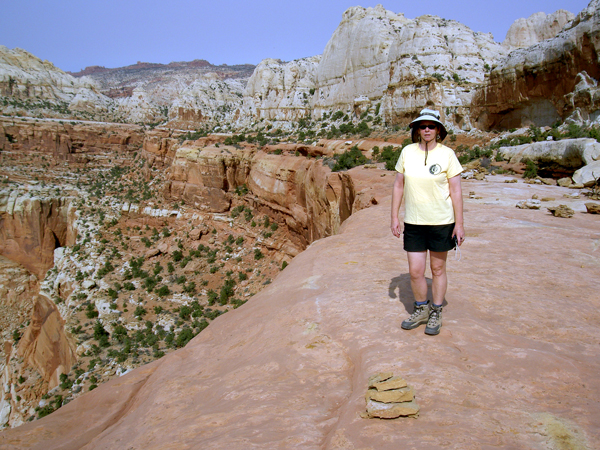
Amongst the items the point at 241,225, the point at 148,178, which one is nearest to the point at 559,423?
the point at 241,225

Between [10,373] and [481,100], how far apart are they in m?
34.6

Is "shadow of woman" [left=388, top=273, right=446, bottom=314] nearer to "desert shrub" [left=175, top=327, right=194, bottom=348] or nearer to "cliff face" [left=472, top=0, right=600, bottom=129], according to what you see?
"desert shrub" [left=175, top=327, right=194, bottom=348]

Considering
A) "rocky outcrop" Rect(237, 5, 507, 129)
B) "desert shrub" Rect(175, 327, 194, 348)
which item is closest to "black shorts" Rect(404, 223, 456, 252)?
"desert shrub" Rect(175, 327, 194, 348)

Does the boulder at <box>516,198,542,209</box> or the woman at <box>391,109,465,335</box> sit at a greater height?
the woman at <box>391,109,465,335</box>

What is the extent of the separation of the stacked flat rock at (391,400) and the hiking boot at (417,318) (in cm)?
110

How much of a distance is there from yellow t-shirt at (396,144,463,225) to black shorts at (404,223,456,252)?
6 centimetres

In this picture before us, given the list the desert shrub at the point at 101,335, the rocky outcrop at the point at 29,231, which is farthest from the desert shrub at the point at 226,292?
the rocky outcrop at the point at 29,231

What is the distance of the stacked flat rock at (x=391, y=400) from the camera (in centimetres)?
226

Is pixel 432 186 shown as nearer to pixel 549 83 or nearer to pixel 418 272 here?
pixel 418 272

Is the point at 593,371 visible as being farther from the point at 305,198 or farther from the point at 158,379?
the point at 305,198

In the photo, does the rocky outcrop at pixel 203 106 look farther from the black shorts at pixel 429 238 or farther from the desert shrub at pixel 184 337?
the black shorts at pixel 429 238

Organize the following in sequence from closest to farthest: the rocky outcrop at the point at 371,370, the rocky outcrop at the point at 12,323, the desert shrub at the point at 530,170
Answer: the rocky outcrop at the point at 371,370 → the desert shrub at the point at 530,170 → the rocky outcrop at the point at 12,323

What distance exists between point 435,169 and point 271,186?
2201cm

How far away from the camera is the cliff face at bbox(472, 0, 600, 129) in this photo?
53.9ft
